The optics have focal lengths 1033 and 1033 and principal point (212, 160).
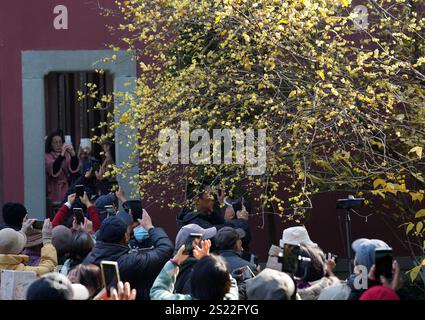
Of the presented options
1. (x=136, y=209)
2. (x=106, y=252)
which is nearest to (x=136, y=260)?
(x=106, y=252)

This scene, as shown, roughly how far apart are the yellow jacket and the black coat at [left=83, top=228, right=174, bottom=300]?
43 cm

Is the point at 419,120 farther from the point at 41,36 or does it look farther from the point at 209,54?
the point at 41,36

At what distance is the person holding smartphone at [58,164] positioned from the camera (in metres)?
14.4

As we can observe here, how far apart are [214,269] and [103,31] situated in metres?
8.65

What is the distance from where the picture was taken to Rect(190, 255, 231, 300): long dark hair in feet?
19.4

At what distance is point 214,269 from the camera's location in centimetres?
594

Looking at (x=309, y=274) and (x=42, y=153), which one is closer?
(x=309, y=274)

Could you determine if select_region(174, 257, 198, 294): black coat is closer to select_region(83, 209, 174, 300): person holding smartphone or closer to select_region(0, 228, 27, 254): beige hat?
select_region(83, 209, 174, 300): person holding smartphone

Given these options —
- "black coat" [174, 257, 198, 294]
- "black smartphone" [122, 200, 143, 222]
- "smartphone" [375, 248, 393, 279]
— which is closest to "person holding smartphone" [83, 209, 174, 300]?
"black coat" [174, 257, 198, 294]

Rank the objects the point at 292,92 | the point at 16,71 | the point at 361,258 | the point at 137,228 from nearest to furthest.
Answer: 1. the point at 361,258
2. the point at 137,228
3. the point at 292,92
4. the point at 16,71

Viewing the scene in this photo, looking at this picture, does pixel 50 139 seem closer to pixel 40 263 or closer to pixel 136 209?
pixel 136 209

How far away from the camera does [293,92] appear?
9.79 metres

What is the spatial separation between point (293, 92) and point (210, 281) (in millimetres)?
4158
